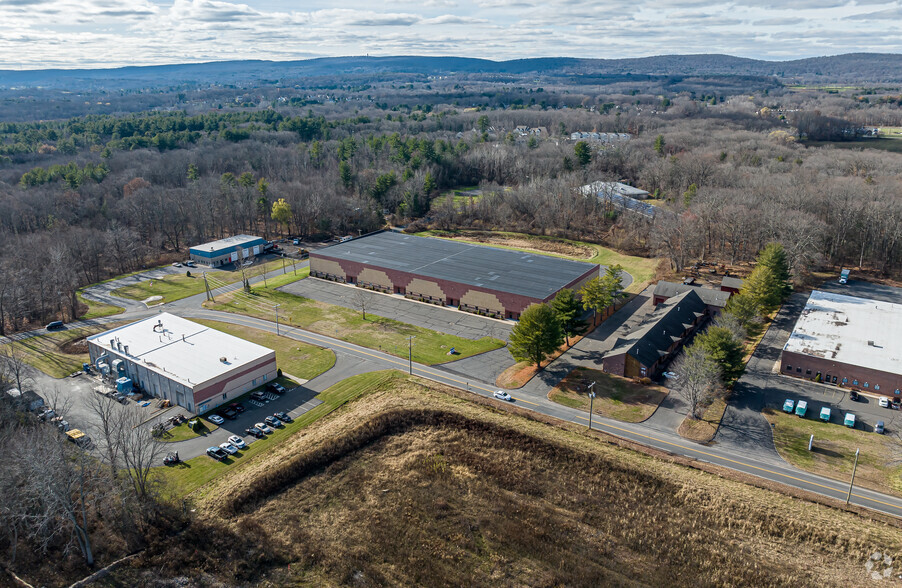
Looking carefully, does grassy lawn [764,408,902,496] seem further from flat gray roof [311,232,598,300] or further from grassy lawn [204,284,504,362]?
flat gray roof [311,232,598,300]

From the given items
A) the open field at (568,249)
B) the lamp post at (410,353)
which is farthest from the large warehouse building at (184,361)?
the open field at (568,249)

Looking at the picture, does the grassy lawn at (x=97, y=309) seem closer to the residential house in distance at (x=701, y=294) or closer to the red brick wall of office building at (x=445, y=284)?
the red brick wall of office building at (x=445, y=284)

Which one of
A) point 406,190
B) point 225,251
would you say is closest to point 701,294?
point 406,190

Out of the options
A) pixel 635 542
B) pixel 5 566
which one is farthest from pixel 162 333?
pixel 635 542

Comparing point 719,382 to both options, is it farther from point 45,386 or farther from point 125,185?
point 125,185

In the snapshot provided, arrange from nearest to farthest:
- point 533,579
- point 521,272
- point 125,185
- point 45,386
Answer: point 533,579 < point 45,386 < point 521,272 < point 125,185
